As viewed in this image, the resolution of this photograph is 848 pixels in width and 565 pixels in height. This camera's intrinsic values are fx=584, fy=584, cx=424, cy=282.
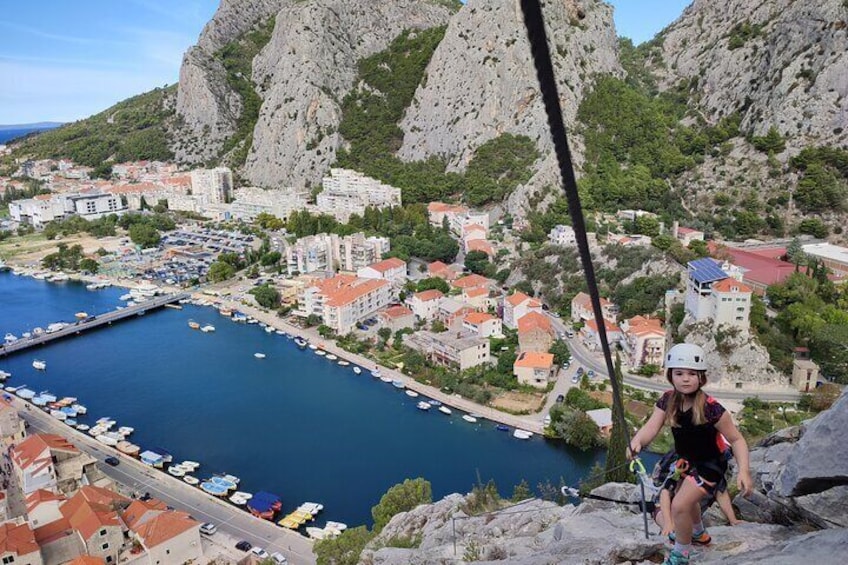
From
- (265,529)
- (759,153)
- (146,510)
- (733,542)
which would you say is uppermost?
(759,153)

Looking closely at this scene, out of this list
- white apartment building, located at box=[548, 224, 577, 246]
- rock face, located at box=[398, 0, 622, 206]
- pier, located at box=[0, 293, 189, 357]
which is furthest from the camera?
rock face, located at box=[398, 0, 622, 206]

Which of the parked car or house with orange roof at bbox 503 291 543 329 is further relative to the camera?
house with orange roof at bbox 503 291 543 329

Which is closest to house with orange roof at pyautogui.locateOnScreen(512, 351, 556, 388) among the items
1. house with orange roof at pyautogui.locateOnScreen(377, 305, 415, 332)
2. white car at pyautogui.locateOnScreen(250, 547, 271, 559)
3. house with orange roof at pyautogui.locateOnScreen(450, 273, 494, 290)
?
house with orange roof at pyautogui.locateOnScreen(377, 305, 415, 332)

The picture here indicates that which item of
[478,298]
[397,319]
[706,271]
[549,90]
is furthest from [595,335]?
[549,90]

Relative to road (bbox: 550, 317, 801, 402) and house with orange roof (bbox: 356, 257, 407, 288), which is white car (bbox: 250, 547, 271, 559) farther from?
house with orange roof (bbox: 356, 257, 407, 288)

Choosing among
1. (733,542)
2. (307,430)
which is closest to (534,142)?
(307,430)

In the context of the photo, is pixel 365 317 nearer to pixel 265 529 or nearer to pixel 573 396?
pixel 573 396

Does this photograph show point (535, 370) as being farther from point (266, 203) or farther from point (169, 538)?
point (266, 203)
